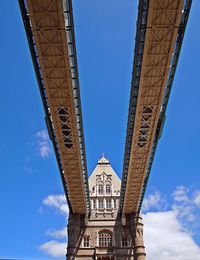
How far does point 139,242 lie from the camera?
53.7m

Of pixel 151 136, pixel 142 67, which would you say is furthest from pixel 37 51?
pixel 151 136

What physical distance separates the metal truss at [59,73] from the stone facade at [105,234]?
17.8 metres

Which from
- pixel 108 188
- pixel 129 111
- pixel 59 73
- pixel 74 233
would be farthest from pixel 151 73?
pixel 108 188

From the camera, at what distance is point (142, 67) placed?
1007 inches

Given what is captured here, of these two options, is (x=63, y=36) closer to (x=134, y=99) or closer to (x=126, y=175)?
(x=134, y=99)

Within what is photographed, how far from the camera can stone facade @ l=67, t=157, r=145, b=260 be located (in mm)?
53406

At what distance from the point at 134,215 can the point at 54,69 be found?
39.4 meters

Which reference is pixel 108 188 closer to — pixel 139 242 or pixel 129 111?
pixel 139 242

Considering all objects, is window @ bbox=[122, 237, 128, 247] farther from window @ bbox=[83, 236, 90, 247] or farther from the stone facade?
window @ bbox=[83, 236, 90, 247]

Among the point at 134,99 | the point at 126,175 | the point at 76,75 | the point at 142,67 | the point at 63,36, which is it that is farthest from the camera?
the point at 126,175

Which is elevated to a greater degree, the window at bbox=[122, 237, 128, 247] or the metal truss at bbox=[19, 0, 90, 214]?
the metal truss at bbox=[19, 0, 90, 214]

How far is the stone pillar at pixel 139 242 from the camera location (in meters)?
52.2

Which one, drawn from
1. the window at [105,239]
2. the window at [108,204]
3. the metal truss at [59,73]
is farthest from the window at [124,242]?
the metal truss at [59,73]

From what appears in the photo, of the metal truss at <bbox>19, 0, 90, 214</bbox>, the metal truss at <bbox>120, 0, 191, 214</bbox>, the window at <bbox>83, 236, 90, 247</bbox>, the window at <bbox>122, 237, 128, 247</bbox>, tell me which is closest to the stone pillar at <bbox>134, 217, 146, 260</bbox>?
the window at <bbox>122, 237, 128, 247</bbox>
